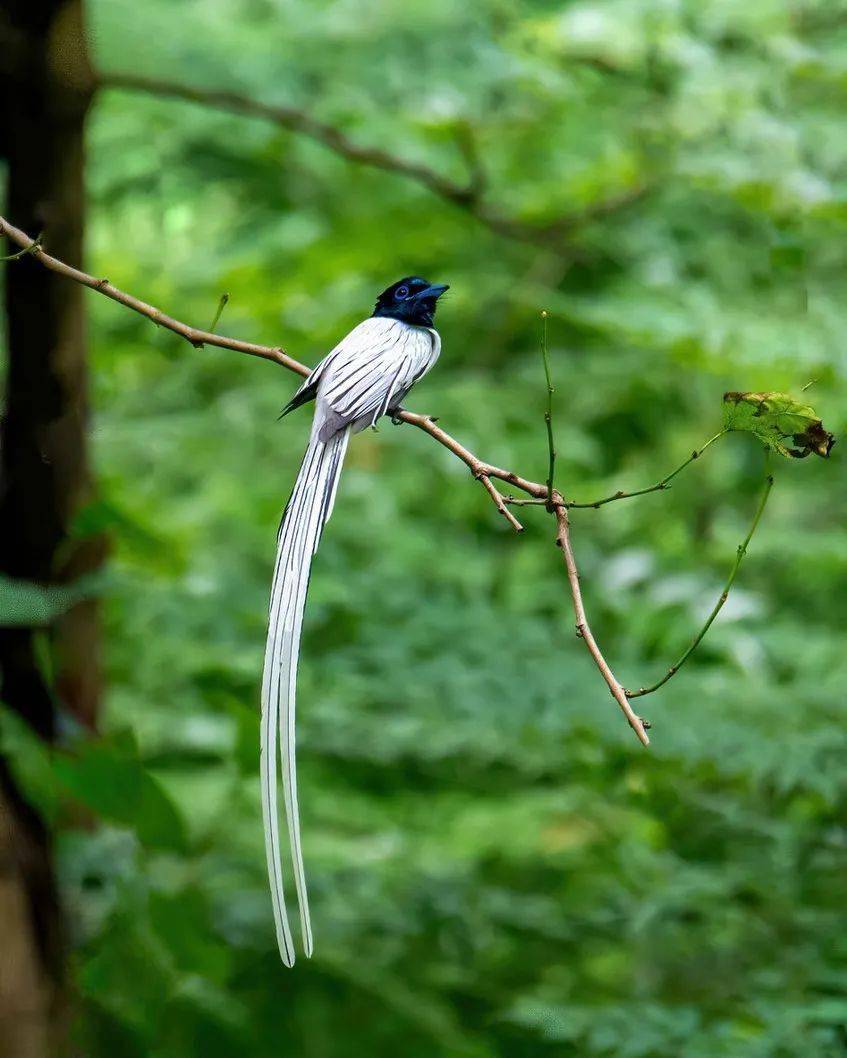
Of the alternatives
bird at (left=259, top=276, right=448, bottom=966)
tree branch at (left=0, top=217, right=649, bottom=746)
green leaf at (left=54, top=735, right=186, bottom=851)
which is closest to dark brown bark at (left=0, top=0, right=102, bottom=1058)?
green leaf at (left=54, top=735, right=186, bottom=851)

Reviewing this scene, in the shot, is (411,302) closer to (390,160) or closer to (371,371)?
(371,371)

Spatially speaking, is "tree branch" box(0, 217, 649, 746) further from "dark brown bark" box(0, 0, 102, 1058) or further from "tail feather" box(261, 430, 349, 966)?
"dark brown bark" box(0, 0, 102, 1058)

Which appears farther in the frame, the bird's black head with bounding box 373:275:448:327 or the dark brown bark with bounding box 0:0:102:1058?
the dark brown bark with bounding box 0:0:102:1058

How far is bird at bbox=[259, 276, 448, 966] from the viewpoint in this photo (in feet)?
2.49

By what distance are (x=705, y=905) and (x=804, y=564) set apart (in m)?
1.51

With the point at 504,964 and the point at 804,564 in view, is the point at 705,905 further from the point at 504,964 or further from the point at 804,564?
the point at 804,564

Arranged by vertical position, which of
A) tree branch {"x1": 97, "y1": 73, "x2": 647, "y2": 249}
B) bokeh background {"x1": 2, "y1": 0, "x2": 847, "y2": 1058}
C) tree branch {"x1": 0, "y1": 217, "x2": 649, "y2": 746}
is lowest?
bokeh background {"x1": 2, "y1": 0, "x2": 847, "y2": 1058}

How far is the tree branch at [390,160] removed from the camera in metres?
2.60

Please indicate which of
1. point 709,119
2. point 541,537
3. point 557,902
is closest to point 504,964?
point 557,902

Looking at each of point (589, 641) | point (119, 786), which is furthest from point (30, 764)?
point (589, 641)

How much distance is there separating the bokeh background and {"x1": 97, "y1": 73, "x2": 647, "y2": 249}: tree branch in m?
0.10

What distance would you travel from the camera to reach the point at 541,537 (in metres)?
3.92

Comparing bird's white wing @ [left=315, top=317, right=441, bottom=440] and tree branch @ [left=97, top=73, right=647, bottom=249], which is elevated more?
bird's white wing @ [left=315, top=317, right=441, bottom=440]

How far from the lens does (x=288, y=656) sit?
0.77 m
